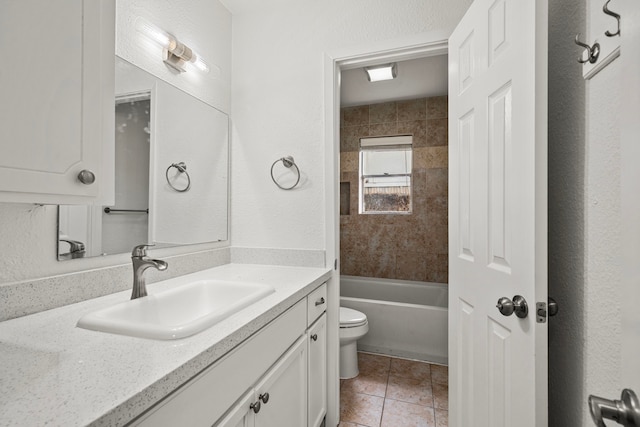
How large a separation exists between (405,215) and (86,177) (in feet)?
10.1

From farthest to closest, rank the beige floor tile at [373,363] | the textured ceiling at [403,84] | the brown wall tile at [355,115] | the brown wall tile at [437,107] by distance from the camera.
Result: the brown wall tile at [355,115], the brown wall tile at [437,107], the textured ceiling at [403,84], the beige floor tile at [373,363]

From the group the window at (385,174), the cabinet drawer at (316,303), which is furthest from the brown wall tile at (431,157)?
the cabinet drawer at (316,303)

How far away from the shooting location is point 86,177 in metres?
0.78

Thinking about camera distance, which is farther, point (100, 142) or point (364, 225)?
point (364, 225)

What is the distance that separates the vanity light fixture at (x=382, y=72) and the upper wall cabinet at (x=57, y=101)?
194cm

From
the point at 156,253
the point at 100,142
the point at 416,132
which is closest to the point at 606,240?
the point at 100,142

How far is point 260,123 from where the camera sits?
1874 millimetres

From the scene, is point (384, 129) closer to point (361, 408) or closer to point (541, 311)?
point (361, 408)

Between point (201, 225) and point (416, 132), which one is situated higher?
point (416, 132)

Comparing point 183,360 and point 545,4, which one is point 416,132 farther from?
point 183,360

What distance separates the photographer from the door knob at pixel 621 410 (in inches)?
16.8

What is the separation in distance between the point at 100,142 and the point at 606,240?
1324 millimetres

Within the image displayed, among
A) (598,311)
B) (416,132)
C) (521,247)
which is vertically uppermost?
(416,132)

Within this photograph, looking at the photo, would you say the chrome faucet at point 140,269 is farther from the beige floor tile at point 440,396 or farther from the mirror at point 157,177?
the beige floor tile at point 440,396
